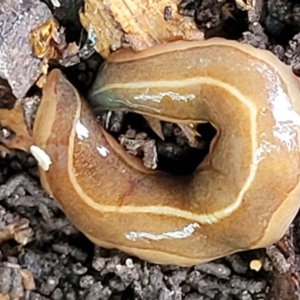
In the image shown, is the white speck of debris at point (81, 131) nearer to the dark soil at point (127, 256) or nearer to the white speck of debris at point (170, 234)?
the dark soil at point (127, 256)

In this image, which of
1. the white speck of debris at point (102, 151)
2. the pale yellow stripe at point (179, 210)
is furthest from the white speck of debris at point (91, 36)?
the white speck of debris at point (102, 151)

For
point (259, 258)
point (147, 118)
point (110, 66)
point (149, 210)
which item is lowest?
point (259, 258)

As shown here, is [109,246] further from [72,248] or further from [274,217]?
[274,217]

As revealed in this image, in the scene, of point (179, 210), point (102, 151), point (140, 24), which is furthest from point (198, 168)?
point (140, 24)

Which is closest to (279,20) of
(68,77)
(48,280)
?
(68,77)

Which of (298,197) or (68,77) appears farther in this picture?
(68,77)

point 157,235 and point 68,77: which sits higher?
point 68,77
